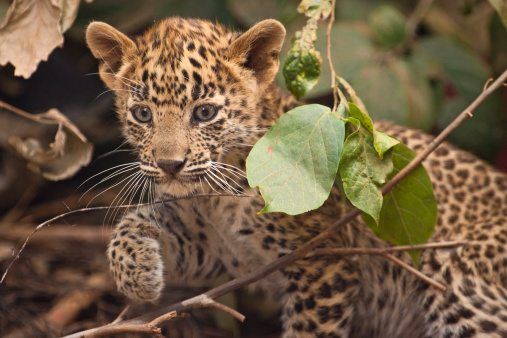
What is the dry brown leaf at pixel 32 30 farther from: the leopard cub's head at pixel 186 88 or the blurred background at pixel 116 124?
the blurred background at pixel 116 124

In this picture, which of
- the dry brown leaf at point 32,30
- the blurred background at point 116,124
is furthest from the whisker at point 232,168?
the blurred background at point 116,124

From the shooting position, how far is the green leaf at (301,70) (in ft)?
14.0

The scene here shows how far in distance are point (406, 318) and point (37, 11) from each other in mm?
2670

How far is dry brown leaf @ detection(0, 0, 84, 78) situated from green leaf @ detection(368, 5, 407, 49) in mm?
2299

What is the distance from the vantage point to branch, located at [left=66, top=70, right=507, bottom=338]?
14.1 ft

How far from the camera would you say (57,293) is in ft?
20.5

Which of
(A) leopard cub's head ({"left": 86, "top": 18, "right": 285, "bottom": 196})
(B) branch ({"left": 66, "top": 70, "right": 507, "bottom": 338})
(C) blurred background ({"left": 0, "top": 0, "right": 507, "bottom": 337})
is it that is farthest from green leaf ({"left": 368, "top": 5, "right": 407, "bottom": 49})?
(B) branch ({"left": 66, "top": 70, "right": 507, "bottom": 338})

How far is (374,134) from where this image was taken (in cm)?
412

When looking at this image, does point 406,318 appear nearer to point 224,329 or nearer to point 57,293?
point 224,329

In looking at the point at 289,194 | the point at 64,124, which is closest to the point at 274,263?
the point at 289,194

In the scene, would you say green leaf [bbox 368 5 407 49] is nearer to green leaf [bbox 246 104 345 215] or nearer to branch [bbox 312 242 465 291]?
branch [bbox 312 242 465 291]

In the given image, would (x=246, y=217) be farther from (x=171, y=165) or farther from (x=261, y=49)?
(x=261, y=49)

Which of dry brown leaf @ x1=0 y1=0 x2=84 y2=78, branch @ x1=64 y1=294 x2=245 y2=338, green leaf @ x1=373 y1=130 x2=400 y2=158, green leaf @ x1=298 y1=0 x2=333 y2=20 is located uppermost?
green leaf @ x1=298 y1=0 x2=333 y2=20

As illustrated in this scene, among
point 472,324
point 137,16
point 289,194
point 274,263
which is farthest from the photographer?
point 137,16
